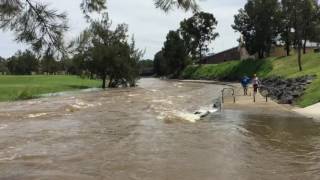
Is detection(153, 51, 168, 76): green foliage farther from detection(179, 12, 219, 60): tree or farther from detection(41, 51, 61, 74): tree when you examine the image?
detection(41, 51, 61, 74): tree

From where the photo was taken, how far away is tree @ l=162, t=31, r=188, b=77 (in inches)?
5901

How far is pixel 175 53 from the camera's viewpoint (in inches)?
6083

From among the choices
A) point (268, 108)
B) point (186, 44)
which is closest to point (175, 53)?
point (186, 44)

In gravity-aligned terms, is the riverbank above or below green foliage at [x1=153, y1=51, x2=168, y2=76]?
below

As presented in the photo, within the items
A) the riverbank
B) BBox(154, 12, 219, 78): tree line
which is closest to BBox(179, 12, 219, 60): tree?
BBox(154, 12, 219, 78): tree line

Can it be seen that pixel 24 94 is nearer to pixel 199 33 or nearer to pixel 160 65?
pixel 199 33

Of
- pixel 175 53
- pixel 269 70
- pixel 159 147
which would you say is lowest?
pixel 159 147

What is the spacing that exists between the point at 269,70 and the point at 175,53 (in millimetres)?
67197

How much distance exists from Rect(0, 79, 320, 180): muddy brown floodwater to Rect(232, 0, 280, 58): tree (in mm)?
65305

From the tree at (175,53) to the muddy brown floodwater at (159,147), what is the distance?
117 metres

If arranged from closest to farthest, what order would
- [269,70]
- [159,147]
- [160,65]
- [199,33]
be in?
[159,147], [269,70], [199,33], [160,65]

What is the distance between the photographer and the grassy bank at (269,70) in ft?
136

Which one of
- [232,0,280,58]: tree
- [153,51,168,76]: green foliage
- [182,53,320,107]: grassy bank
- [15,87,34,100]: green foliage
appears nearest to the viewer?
[182,53,320,107]: grassy bank

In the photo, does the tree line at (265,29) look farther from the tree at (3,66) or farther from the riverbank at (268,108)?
the tree at (3,66)
